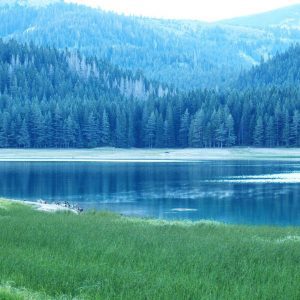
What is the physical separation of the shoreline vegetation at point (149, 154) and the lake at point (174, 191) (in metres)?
36.7

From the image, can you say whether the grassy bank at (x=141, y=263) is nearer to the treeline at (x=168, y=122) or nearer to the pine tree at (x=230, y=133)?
the treeline at (x=168, y=122)

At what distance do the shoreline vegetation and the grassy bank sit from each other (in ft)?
320

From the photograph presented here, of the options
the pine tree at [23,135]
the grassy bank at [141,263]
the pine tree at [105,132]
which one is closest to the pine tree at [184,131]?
the pine tree at [105,132]

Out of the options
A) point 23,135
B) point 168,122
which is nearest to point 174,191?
point 168,122

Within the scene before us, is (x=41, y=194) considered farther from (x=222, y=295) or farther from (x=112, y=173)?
(x=222, y=295)

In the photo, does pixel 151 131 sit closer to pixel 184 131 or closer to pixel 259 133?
pixel 184 131

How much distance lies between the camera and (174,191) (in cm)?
5906

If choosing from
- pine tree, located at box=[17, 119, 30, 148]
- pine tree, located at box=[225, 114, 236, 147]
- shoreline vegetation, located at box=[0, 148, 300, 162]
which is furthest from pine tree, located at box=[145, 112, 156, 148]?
pine tree, located at box=[17, 119, 30, 148]

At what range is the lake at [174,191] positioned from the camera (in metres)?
44.1

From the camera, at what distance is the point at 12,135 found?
149 m

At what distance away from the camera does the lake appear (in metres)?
44.1

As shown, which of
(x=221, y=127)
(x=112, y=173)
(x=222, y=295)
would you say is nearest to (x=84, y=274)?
(x=222, y=295)

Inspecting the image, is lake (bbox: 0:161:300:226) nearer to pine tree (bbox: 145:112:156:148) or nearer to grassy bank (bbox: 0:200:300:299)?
grassy bank (bbox: 0:200:300:299)

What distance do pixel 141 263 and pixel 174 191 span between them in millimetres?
41894
